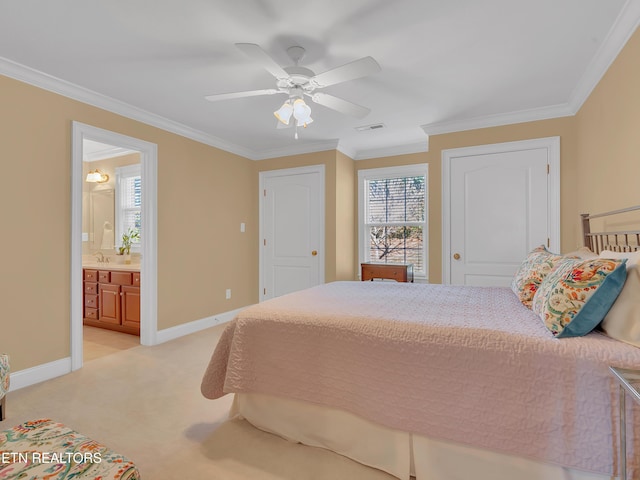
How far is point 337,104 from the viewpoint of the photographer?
2.43 m

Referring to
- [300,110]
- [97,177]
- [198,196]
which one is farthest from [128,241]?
[300,110]

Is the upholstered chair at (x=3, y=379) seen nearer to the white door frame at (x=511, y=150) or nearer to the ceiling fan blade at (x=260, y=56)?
the ceiling fan blade at (x=260, y=56)

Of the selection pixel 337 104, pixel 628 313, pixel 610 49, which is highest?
pixel 610 49

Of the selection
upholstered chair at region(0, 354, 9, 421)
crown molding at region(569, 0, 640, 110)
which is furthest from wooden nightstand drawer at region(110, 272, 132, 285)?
crown molding at region(569, 0, 640, 110)

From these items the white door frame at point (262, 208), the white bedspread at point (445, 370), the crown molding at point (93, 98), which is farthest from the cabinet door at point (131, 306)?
the white bedspread at point (445, 370)

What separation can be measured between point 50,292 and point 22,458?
211cm

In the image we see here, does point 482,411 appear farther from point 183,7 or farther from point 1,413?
point 183,7

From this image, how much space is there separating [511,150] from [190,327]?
4.06 metres

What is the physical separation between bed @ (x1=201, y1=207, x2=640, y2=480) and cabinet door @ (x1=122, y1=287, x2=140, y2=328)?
2238mm

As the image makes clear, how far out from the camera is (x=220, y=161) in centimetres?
435

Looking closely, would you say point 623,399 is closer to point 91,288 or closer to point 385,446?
point 385,446

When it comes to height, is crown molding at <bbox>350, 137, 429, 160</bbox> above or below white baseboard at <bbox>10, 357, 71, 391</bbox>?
above

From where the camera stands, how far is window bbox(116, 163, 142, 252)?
4.70m

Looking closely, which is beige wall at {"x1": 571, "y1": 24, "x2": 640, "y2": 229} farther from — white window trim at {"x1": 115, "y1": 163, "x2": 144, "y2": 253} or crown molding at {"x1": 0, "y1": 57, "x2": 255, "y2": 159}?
white window trim at {"x1": 115, "y1": 163, "x2": 144, "y2": 253}
